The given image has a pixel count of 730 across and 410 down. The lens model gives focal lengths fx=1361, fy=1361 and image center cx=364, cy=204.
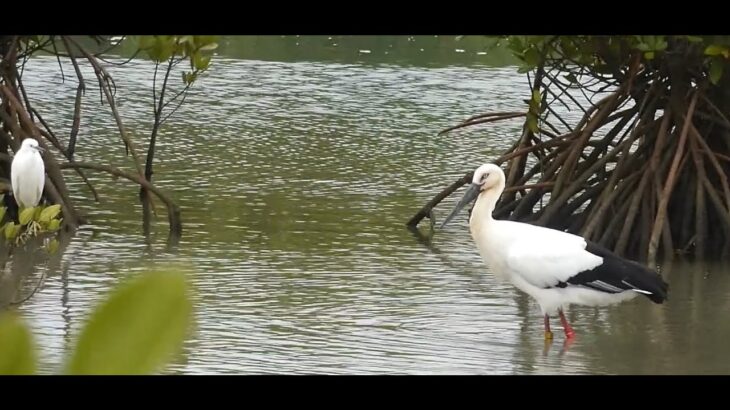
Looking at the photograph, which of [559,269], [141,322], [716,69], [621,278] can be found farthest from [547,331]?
[141,322]

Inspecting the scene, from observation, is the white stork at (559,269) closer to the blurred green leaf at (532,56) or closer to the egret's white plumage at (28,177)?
the blurred green leaf at (532,56)

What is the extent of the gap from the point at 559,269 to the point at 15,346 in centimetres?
639

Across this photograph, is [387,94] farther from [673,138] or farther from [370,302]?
[370,302]

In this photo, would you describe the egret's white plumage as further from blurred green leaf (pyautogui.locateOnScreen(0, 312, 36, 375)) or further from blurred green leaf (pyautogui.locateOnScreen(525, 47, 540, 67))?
blurred green leaf (pyautogui.locateOnScreen(0, 312, 36, 375))

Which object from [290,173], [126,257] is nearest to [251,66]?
[290,173]

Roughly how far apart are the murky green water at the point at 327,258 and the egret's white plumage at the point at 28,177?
47cm

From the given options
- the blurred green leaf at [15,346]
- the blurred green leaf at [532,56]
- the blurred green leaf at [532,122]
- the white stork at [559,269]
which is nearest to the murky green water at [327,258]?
the white stork at [559,269]

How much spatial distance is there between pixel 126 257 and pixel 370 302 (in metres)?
1.89

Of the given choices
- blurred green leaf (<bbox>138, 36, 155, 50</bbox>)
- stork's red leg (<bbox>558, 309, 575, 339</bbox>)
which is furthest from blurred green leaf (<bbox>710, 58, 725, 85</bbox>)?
blurred green leaf (<bbox>138, 36, 155, 50</bbox>)

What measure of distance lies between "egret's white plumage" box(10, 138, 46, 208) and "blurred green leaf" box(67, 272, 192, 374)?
26.6 ft

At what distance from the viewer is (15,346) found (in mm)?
802

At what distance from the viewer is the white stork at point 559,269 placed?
691 cm

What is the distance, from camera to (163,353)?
0.81 meters
